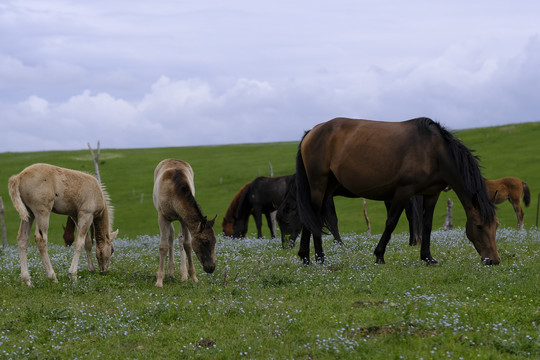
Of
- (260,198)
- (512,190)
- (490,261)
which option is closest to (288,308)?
(490,261)

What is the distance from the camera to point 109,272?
42.1 feet

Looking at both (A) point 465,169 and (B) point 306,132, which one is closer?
(A) point 465,169

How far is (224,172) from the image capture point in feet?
242

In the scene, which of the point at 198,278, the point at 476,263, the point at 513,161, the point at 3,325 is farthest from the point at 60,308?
the point at 513,161

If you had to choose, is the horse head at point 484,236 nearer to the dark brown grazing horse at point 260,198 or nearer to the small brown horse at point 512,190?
the dark brown grazing horse at point 260,198

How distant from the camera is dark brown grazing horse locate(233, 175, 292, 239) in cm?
2608

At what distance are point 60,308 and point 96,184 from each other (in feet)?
13.6

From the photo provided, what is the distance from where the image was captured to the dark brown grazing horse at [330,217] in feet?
51.4

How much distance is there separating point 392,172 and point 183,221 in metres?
4.70

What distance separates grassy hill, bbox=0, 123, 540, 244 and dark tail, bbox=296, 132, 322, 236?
28.0m

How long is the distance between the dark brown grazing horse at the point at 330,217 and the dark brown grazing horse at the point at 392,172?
783 millimetres

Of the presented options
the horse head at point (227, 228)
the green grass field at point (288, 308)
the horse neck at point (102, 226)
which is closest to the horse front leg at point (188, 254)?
the green grass field at point (288, 308)

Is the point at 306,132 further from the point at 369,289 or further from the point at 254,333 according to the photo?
the point at 254,333

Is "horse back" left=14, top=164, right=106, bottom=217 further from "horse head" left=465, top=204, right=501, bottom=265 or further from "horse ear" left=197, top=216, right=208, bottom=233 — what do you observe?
"horse head" left=465, top=204, right=501, bottom=265
